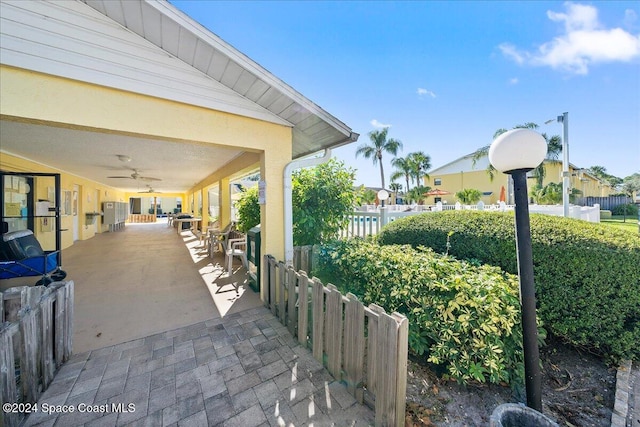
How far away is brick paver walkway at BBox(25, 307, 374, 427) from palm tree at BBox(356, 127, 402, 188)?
1237 inches

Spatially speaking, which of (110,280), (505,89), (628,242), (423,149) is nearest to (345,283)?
(628,242)

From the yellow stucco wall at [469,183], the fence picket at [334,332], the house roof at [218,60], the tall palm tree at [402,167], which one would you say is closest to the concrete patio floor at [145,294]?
the fence picket at [334,332]

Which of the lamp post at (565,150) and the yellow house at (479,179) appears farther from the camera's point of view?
the yellow house at (479,179)

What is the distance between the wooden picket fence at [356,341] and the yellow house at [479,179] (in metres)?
28.2

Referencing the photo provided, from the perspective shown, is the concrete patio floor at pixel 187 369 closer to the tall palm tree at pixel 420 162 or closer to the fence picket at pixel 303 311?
the fence picket at pixel 303 311

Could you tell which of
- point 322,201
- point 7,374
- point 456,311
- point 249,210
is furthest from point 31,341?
point 249,210

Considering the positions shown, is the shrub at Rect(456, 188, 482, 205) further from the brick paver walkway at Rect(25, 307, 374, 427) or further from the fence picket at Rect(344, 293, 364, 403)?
the fence picket at Rect(344, 293, 364, 403)

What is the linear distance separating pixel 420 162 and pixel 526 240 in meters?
34.8

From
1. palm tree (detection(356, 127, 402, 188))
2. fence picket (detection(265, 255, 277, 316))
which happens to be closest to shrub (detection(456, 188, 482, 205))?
palm tree (detection(356, 127, 402, 188))

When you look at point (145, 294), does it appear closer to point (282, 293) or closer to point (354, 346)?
point (282, 293)

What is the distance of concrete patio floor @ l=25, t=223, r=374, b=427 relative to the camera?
1881 millimetres

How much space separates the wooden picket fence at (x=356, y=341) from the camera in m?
1.72

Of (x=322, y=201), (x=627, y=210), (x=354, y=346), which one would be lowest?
(x=354, y=346)

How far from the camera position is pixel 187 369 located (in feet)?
7.86
